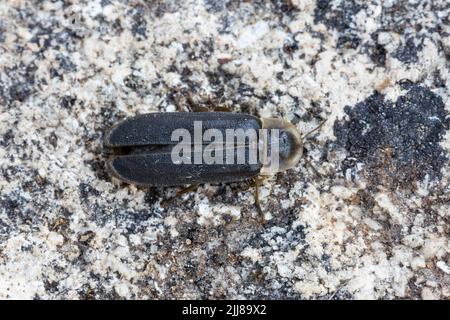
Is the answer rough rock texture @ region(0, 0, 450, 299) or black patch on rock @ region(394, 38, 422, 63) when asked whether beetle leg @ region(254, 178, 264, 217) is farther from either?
black patch on rock @ region(394, 38, 422, 63)

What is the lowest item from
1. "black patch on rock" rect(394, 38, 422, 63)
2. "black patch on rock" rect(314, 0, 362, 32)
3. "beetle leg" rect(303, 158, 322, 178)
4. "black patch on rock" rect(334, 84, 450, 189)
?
"beetle leg" rect(303, 158, 322, 178)

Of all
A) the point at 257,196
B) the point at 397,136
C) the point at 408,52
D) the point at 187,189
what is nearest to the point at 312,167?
the point at 257,196

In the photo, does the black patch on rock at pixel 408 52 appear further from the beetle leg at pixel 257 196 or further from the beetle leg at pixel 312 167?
the beetle leg at pixel 257 196

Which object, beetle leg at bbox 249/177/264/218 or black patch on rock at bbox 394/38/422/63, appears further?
black patch on rock at bbox 394/38/422/63

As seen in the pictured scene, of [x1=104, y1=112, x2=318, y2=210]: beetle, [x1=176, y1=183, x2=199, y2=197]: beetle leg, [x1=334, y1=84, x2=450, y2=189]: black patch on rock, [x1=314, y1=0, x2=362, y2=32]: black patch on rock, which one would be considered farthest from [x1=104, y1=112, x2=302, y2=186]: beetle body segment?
[x1=314, y1=0, x2=362, y2=32]: black patch on rock

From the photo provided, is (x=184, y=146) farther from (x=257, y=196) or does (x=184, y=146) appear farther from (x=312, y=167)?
(x=312, y=167)

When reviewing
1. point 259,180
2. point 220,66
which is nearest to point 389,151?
point 259,180
